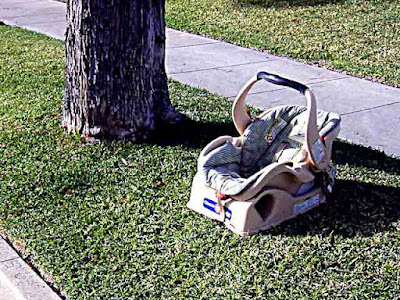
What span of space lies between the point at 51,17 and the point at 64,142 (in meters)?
6.78

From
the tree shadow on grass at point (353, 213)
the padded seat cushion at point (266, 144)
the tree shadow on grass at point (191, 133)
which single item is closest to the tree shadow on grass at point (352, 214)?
the tree shadow on grass at point (353, 213)

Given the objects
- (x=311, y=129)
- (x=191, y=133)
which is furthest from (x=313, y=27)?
(x=311, y=129)

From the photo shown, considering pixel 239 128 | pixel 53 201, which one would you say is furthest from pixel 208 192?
pixel 53 201

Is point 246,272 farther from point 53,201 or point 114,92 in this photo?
point 114,92

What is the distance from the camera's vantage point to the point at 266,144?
482 centimetres

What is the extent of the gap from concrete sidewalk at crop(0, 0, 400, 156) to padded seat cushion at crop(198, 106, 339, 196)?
3.99 ft

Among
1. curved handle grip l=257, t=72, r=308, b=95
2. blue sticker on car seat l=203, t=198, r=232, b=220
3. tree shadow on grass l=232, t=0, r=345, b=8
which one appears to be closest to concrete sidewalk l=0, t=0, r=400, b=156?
curved handle grip l=257, t=72, r=308, b=95

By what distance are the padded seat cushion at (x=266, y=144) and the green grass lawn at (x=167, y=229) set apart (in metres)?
0.41

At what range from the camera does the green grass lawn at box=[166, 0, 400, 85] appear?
859 centimetres

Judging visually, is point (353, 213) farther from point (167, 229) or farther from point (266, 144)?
point (167, 229)

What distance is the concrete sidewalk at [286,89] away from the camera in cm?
628

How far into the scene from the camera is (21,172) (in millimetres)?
5258

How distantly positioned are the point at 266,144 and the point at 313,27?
237 inches

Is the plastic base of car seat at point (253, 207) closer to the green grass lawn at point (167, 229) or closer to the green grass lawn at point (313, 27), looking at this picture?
the green grass lawn at point (167, 229)
